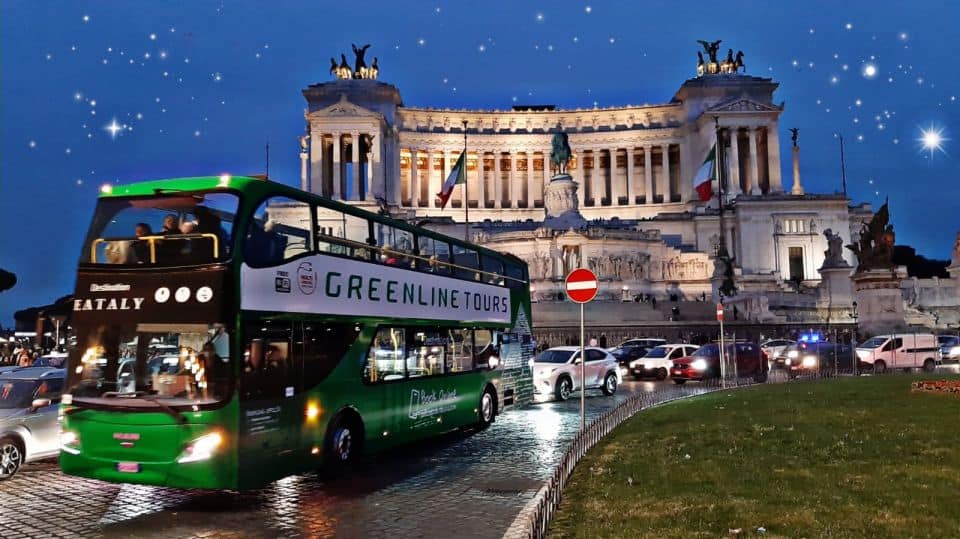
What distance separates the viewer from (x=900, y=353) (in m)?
33.8

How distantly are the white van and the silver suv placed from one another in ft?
102

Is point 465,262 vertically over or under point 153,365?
over

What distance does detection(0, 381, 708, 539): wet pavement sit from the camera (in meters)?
9.56

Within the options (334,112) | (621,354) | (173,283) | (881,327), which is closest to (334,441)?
(173,283)

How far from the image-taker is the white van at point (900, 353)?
3372 centimetres

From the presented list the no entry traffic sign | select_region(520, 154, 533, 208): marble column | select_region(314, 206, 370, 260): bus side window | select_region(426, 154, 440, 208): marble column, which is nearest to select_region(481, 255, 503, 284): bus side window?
the no entry traffic sign

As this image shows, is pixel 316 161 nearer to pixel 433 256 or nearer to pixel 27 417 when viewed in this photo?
pixel 433 256

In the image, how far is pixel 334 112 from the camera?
9488 cm

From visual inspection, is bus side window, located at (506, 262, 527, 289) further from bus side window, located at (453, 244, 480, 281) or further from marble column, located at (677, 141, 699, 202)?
marble column, located at (677, 141, 699, 202)

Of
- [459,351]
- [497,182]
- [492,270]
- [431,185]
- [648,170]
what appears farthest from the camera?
[431,185]

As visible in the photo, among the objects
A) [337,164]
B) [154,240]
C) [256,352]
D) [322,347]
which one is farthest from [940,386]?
[337,164]

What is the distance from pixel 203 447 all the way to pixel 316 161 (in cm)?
9028

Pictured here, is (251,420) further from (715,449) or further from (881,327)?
(881,327)

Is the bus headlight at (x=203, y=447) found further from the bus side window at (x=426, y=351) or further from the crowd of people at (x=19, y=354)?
the crowd of people at (x=19, y=354)
